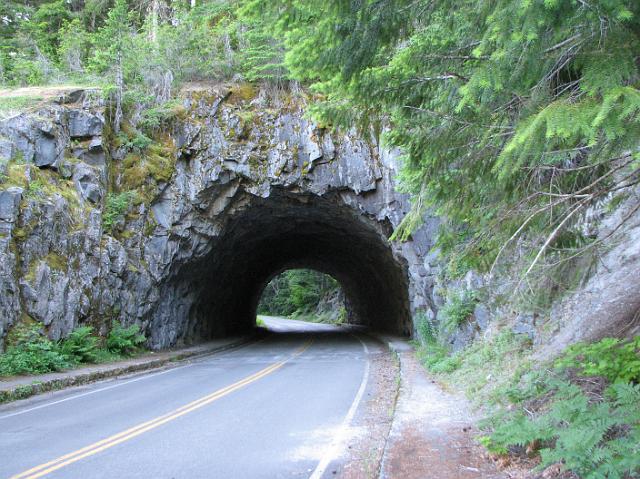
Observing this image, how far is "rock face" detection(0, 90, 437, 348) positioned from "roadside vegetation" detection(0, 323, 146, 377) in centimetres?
39

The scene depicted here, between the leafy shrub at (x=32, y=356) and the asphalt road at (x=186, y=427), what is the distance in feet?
5.21

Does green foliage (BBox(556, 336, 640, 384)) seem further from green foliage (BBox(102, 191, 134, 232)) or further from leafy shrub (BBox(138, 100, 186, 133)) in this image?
leafy shrub (BBox(138, 100, 186, 133))

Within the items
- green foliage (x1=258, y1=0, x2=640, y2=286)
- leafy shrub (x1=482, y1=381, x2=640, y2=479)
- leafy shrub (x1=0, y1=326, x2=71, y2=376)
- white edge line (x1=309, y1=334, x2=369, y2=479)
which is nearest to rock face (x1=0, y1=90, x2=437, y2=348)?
leafy shrub (x1=0, y1=326, x2=71, y2=376)

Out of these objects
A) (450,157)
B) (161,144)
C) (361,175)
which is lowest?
(450,157)

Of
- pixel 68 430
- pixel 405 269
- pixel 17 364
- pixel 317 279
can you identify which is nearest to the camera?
pixel 68 430

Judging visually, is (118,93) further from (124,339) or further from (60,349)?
(60,349)

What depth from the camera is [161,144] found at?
19.3 meters

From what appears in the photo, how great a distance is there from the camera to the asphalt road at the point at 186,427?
17.5 feet

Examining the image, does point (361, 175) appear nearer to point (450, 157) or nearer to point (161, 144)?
point (161, 144)

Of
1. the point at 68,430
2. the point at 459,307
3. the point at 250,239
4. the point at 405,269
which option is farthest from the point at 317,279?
the point at 68,430

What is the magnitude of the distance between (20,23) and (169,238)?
18.2 metres

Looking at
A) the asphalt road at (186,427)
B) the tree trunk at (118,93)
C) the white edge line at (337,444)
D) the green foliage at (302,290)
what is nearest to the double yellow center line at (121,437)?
the asphalt road at (186,427)

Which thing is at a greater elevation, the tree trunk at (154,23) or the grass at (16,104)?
the tree trunk at (154,23)

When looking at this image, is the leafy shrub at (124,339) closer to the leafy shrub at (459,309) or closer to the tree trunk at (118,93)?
the tree trunk at (118,93)
